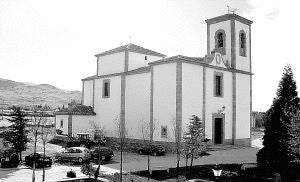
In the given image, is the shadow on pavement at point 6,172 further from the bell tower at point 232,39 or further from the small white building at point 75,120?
the bell tower at point 232,39

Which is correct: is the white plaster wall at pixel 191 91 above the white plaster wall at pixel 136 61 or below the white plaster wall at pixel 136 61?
below

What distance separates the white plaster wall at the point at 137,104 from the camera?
30.2 m

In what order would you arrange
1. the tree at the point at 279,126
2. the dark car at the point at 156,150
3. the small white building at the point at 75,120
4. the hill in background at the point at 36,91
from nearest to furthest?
the tree at the point at 279,126
the dark car at the point at 156,150
the small white building at the point at 75,120
the hill in background at the point at 36,91


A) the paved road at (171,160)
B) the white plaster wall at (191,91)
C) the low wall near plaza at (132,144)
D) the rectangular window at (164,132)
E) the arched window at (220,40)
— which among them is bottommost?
the paved road at (171,160)

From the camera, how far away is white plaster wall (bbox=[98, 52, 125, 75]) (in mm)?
34172

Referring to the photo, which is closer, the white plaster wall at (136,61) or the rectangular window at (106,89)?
the white plaster wall at (136,61)

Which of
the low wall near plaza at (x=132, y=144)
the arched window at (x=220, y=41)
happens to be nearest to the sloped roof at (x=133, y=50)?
the arched window at (x=220, y=41)

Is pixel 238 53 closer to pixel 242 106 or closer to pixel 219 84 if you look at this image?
pixel 219 84

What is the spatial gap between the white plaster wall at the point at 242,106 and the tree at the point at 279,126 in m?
11.7

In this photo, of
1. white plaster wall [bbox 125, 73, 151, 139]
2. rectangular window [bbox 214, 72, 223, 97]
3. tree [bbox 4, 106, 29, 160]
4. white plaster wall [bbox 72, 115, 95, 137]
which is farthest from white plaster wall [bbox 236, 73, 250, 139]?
tree [bbox 4, 106, 29, 160]

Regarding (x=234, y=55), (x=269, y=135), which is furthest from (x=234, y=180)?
(x=234, y=55)

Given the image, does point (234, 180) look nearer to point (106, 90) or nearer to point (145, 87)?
point (145, 87)

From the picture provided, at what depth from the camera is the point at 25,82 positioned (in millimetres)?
158750

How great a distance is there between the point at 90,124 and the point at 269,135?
20.7 meters
